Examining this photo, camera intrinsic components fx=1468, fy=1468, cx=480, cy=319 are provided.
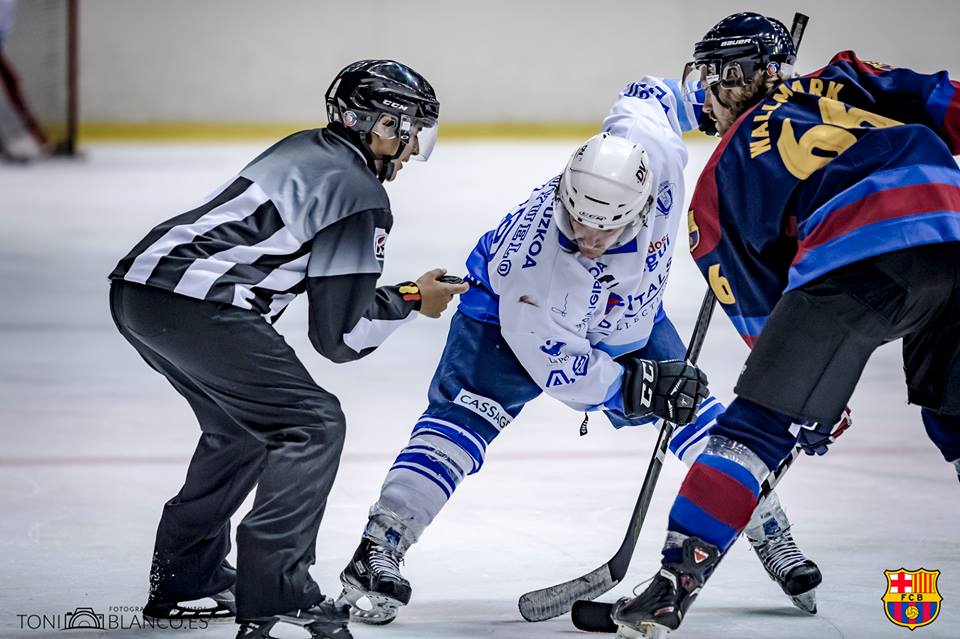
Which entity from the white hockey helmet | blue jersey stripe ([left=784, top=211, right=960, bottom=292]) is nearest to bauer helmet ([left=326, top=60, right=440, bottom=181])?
the white hockey helmet

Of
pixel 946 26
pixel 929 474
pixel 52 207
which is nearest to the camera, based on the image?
pixel 929 474

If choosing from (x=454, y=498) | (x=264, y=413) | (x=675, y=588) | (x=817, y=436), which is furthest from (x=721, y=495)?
(x=454, y=498)

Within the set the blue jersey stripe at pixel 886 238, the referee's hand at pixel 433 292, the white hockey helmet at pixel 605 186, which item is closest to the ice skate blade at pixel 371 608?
the referee's hand at pixel 433 292

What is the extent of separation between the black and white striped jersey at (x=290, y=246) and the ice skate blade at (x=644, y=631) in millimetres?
726

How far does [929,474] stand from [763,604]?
127 centimetres

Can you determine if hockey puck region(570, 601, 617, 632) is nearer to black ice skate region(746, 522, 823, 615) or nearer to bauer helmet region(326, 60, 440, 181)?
black ice skate region(746, 522, 823, 615)

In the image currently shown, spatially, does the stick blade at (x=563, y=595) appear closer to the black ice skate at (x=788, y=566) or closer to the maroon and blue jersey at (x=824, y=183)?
the black ice skate at (x=788, y=566)

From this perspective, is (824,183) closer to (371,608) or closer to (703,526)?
(703,526)

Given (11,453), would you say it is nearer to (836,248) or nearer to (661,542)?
(661,542)

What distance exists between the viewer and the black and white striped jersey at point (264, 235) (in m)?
2.72

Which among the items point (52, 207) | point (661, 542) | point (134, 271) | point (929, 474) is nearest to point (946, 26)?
point (52, 207)

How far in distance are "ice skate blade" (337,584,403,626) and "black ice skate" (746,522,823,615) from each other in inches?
31.8

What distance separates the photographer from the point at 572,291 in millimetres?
3094

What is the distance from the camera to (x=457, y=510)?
3.88 meters
